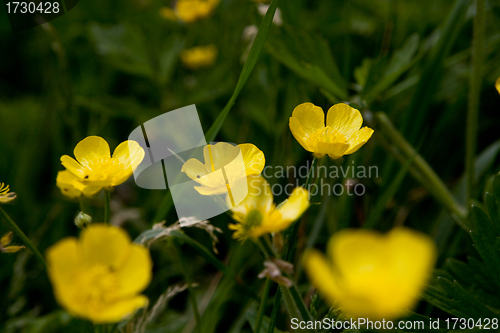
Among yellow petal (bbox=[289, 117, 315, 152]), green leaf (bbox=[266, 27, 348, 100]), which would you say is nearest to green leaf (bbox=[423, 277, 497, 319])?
yellow petal (bbox=[289, 117, 315, 152])

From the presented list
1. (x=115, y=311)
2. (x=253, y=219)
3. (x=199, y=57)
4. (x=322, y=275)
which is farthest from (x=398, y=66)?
(x=199, y=57)

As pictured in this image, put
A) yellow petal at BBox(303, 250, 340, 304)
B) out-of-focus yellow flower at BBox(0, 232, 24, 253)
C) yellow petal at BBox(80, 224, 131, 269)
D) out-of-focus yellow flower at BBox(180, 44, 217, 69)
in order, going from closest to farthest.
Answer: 1. yellow petal at BBox(303, 250, 340, 304)
2. yellow petal at BBox(80, 224, 131, 269)
3. out-of-focus yellow flower at BBox(0, 232, 24, 253)
4. out-of-focus yellow flower at BBox(180, 44, 217, 69)

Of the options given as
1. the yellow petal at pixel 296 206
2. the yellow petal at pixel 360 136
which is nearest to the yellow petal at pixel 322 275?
the yellow petal at pixel 296 206

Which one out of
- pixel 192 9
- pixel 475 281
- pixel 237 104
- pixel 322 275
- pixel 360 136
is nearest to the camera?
pixel 322 275

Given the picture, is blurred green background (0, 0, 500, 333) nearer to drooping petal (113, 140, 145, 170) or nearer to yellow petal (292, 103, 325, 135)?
yellow petal (292, 103, 325, 135)

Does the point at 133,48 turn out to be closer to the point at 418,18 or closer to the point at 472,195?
the point at 418,18

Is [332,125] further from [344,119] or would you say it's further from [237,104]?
[237,104]

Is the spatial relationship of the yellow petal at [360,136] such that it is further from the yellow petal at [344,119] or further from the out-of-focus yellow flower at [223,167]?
the out-of-focus yellow flower at [223,167]

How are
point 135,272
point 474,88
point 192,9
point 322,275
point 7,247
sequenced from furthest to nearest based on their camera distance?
point 192,9
point 474,88
point 7,247
point 135,272
point 322,275
